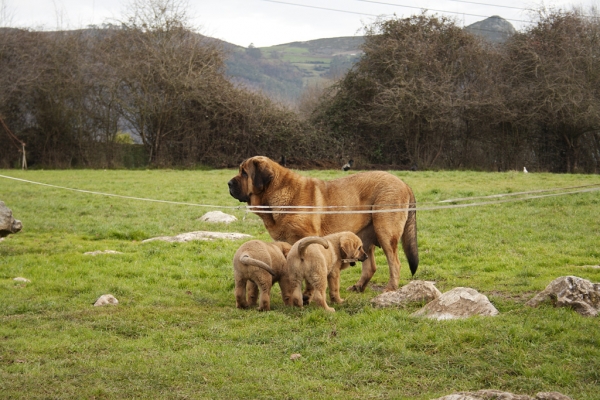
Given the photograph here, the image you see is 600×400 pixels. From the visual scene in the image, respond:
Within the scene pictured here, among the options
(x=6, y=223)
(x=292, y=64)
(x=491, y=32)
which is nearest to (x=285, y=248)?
(x=6, y=223)

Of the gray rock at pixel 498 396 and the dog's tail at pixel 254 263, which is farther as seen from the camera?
the dog's tail at pixel 254 263

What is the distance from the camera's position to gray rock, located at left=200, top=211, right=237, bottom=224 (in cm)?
1609

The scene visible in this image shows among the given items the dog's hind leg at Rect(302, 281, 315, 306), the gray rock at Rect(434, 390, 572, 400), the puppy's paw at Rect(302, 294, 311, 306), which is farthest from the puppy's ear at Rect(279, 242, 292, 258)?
the gray rock at Rect(434, 390, 572, 400)

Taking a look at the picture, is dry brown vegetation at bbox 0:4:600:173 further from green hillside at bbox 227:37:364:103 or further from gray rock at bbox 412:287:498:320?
gray rock at bbox 412:287:498:320

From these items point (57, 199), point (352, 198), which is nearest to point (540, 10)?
point (57, 199)

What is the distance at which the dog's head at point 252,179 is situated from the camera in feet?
30.3

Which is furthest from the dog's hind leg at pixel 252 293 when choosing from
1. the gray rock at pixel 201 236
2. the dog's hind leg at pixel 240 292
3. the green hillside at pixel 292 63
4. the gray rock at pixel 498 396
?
the green hillside at pixel 292 63

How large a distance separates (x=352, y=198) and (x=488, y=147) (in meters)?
28.5

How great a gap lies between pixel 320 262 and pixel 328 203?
5.25 ft

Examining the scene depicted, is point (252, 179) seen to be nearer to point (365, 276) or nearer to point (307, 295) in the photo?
point (307, 295)

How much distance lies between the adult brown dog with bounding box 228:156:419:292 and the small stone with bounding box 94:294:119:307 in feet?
7.12

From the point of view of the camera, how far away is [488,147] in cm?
3612

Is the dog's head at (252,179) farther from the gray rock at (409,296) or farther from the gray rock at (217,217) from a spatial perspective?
the gray rock at (217,217)

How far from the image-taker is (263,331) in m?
7.11
